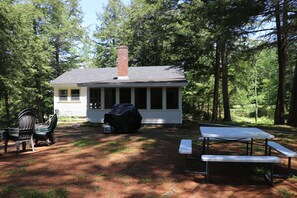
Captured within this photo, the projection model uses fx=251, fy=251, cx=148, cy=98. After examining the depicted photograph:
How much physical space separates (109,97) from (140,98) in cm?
195

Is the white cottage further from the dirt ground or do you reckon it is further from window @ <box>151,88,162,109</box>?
the dirt ground

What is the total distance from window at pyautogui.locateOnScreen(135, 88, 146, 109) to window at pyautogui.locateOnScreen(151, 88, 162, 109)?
19.4 inches

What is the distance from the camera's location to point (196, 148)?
7.46 m

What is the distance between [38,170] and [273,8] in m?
9.76

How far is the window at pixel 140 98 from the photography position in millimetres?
14914

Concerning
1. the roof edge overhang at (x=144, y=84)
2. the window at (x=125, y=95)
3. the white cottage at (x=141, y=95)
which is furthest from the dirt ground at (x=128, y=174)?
the window at (x=125, y=95)

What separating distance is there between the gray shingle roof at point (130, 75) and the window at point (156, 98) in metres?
1.28

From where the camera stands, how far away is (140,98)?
15.0 m

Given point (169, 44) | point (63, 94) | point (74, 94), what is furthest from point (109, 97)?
point (169, 44)

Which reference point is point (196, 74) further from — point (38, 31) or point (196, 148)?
point (38, 31)

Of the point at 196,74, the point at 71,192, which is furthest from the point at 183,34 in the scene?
the point at 71,192

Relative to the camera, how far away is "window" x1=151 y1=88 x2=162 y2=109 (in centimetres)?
1468

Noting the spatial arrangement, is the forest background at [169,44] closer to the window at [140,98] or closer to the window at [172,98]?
the window at [172,98]

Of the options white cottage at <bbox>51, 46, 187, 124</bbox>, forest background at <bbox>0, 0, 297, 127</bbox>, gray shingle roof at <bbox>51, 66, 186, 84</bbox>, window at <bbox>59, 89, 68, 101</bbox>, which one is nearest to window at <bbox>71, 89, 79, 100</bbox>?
window at <bbox>59, 89, 68, 101</bbox>
